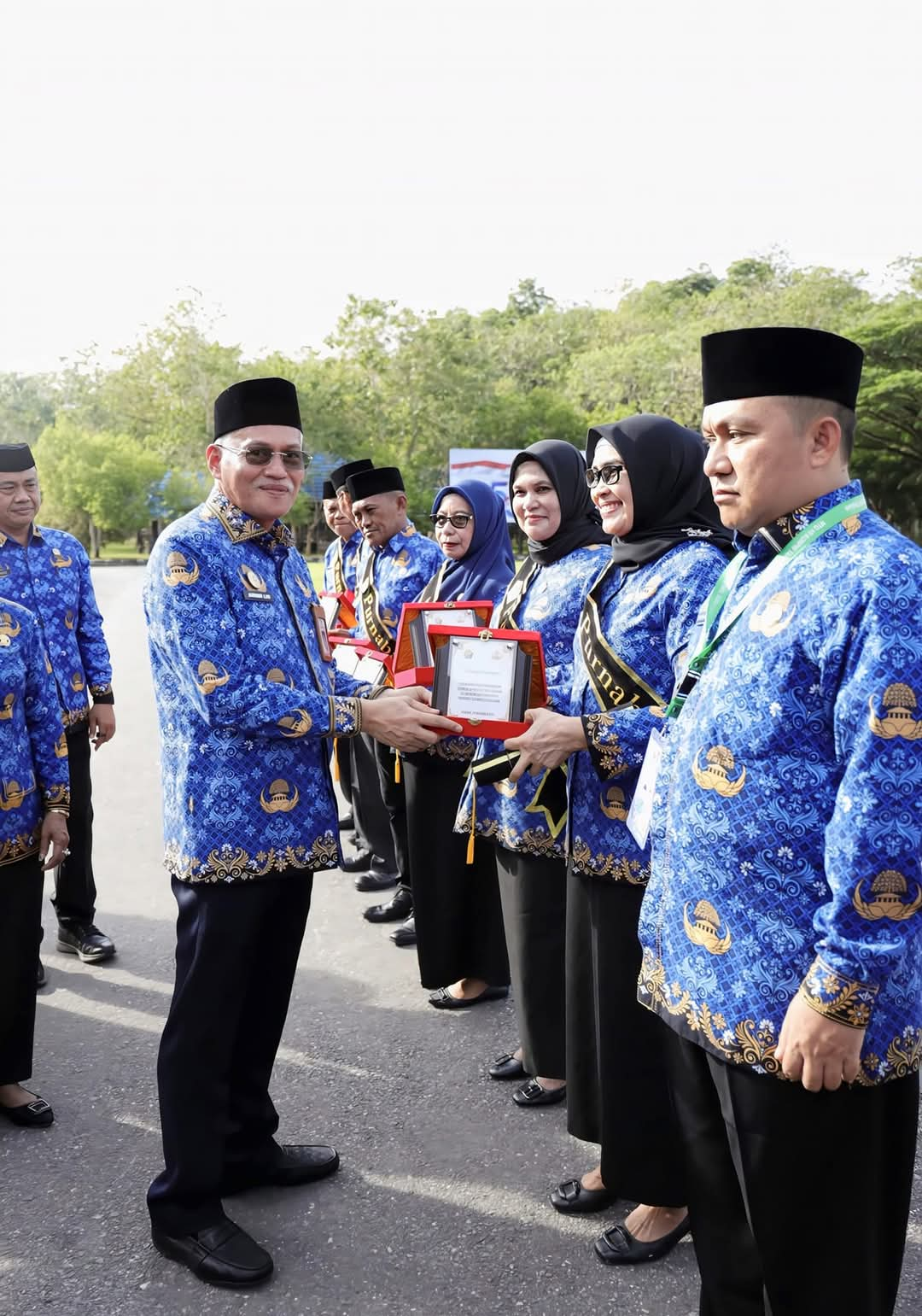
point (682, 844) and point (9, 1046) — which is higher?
point (682, 844)

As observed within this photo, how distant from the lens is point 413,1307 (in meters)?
2.59

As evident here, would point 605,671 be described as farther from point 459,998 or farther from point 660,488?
point 459,998

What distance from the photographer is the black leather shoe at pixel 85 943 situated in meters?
4.81

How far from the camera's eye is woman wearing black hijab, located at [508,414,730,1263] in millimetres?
2807

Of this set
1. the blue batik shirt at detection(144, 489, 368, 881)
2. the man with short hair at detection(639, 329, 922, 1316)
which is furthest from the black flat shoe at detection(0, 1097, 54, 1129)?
the man with short hair at detection(639, 329, 922, 1316)

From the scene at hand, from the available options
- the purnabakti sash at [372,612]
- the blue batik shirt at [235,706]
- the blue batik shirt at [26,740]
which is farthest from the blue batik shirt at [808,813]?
the purnabakti sash at [372,612]

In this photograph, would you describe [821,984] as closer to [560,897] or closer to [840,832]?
[840,832]

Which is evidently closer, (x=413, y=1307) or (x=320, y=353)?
(x=413, y=1307)

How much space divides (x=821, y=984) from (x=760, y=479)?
2.93ft

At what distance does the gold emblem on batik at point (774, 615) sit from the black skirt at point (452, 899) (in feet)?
8.69

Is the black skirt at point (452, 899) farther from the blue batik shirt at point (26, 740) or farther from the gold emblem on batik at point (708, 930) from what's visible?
the gold emblem on batik at point (708, 930)

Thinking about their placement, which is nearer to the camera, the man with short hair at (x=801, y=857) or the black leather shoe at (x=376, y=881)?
the man with short hair at (x=801, y=857)

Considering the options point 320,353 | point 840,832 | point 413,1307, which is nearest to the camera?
point 840,832

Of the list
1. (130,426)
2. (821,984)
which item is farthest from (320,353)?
(821,984)
